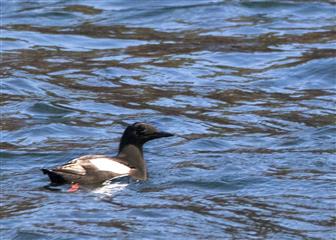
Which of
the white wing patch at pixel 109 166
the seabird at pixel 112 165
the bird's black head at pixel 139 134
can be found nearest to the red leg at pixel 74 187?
the seabird at pixel 112 165

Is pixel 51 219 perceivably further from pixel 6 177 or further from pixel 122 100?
pixel 122 100

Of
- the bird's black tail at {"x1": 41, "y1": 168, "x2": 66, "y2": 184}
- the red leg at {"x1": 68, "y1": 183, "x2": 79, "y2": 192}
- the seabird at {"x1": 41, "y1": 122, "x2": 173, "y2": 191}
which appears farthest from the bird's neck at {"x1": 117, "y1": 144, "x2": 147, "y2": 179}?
the bird's black tail at {"x1": 41, "y1": 168, "x2": 66, "y2": 184}

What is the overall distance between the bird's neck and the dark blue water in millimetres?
163

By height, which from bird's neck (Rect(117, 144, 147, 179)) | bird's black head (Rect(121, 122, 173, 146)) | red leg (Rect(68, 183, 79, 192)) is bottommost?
red leg (Rect(68, 183, 79, 192))

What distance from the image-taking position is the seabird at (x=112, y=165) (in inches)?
549

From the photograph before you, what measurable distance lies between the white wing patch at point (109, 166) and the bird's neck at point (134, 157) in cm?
11

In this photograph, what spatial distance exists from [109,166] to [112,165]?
84 millimetres

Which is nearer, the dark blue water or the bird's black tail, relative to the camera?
the dark blue water

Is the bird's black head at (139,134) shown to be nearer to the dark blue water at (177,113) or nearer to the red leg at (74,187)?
the dark blue water at (177,113)

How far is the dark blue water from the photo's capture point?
1223 centimetres

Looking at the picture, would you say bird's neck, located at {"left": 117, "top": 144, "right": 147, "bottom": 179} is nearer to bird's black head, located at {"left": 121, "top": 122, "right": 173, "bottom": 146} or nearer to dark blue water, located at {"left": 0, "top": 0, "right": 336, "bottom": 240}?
bird's black head, located at {"left": 121, "top": 122, "right": 173, "bottom": 146}

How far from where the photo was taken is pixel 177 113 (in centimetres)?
1739

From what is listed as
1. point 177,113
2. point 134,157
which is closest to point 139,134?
point 134,157

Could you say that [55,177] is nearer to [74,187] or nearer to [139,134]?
[74,187]
